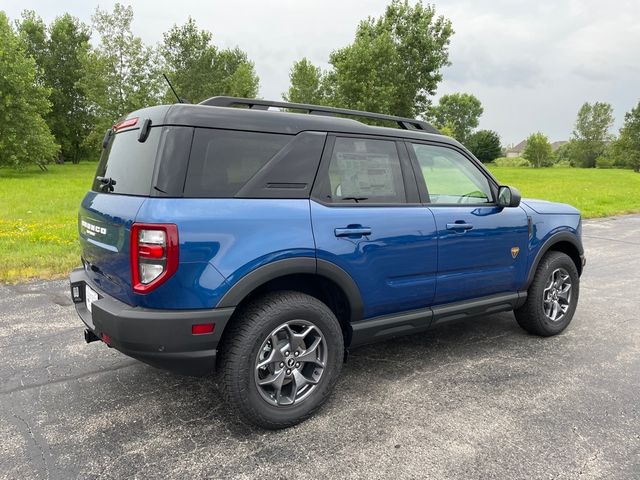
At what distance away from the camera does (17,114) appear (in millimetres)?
28453

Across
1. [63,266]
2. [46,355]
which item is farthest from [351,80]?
[46,355]

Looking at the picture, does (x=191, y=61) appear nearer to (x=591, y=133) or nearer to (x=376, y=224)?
(x=376, y=224)

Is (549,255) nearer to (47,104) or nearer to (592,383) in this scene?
(592,383)

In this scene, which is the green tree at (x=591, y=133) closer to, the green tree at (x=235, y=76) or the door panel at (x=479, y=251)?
the green tree at (x=235, y=76)

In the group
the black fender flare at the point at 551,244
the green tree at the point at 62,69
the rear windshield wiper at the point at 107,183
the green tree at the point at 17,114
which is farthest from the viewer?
the green tree at the point at 62,69

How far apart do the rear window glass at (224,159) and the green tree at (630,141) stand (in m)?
67.5

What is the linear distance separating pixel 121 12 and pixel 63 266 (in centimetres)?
3585

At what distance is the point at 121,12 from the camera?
36.0 meters

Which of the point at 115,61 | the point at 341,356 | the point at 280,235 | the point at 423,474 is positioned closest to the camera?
the point at 423,474

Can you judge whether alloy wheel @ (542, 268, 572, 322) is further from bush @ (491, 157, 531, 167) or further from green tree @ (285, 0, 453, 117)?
bush @ (491, 157, 531, 167)

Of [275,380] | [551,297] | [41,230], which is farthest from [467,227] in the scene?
[41,230]

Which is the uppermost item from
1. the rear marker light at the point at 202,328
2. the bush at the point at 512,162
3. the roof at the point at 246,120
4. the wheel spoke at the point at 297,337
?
the bush at the point at 512,162

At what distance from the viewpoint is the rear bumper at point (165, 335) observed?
2467mm

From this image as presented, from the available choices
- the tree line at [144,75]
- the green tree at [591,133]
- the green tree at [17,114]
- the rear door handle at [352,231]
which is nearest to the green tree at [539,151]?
the green tree at [591,133]
